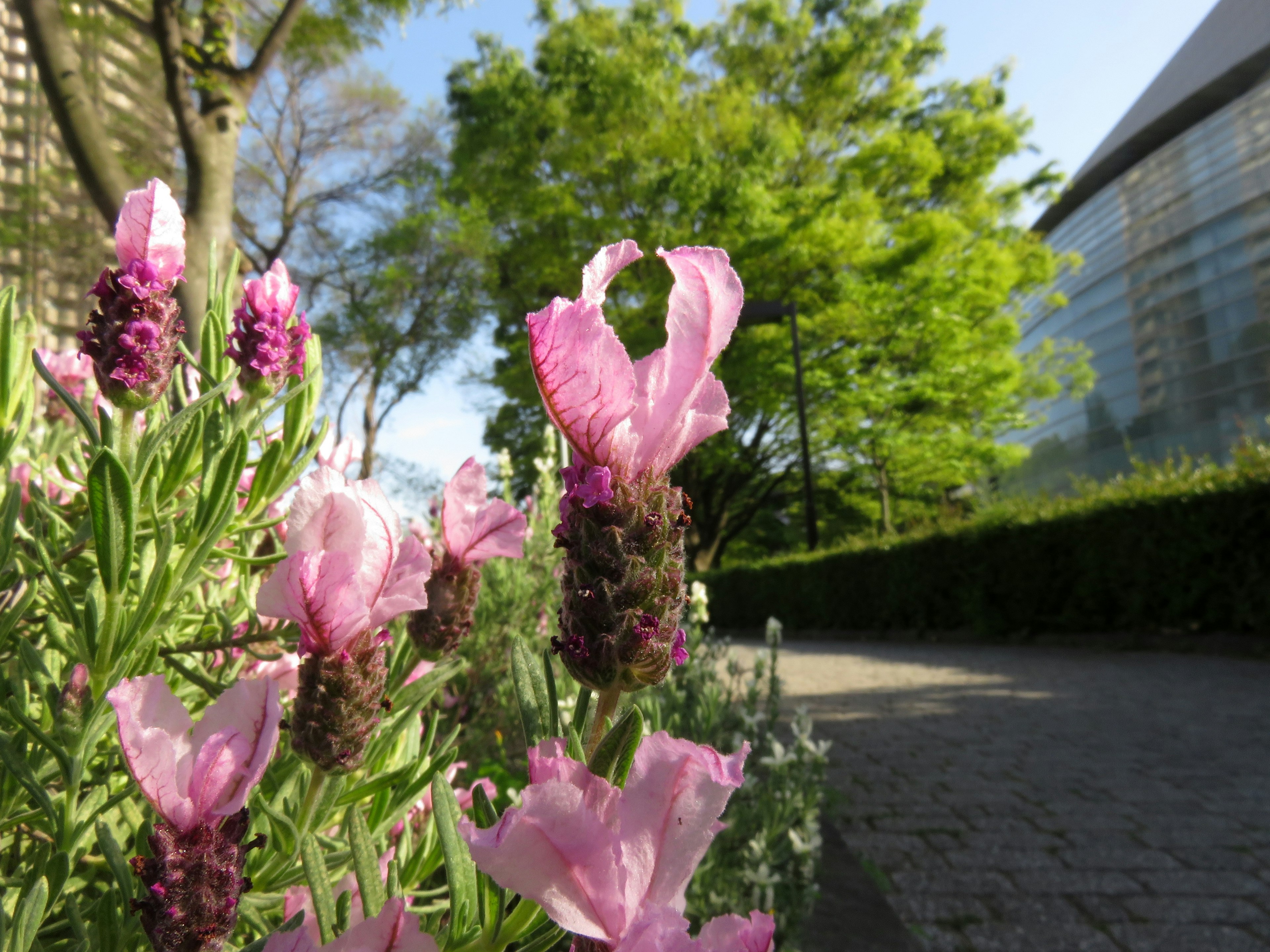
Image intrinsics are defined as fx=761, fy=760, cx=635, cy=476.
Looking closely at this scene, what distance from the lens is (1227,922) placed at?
10.0 feet

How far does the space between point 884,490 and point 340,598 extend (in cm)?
1747

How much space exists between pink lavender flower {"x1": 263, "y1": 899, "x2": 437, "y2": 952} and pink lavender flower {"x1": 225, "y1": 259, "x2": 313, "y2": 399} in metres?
0.67

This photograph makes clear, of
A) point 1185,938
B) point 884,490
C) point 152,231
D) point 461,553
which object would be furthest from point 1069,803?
point 884,490

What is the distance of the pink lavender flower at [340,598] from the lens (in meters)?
0.61

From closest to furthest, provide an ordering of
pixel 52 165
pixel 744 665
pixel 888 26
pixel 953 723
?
pixel 953 723 → pixel 744 665 → pixel 52 165 → pixel 888 26

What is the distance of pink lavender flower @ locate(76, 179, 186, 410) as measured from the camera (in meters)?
0.76

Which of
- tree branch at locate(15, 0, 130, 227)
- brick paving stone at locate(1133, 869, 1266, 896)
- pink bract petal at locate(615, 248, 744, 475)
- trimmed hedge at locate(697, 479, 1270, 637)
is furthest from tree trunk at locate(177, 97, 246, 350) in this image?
trimmed hedge at locate(697, 479, 1270, 637)

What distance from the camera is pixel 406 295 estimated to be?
59.1 ft

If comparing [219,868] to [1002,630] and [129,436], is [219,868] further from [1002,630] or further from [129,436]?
[1002,630]

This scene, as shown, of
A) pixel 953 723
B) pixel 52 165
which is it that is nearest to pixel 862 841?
pixel 953 723

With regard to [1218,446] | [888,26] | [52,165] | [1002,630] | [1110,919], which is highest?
[888,26]

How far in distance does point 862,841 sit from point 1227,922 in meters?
1.52

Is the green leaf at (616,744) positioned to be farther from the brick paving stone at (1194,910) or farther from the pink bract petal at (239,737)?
the brick paving stone at (1194,910)

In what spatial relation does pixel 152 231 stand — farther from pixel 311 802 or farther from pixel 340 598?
pixel 311 802
